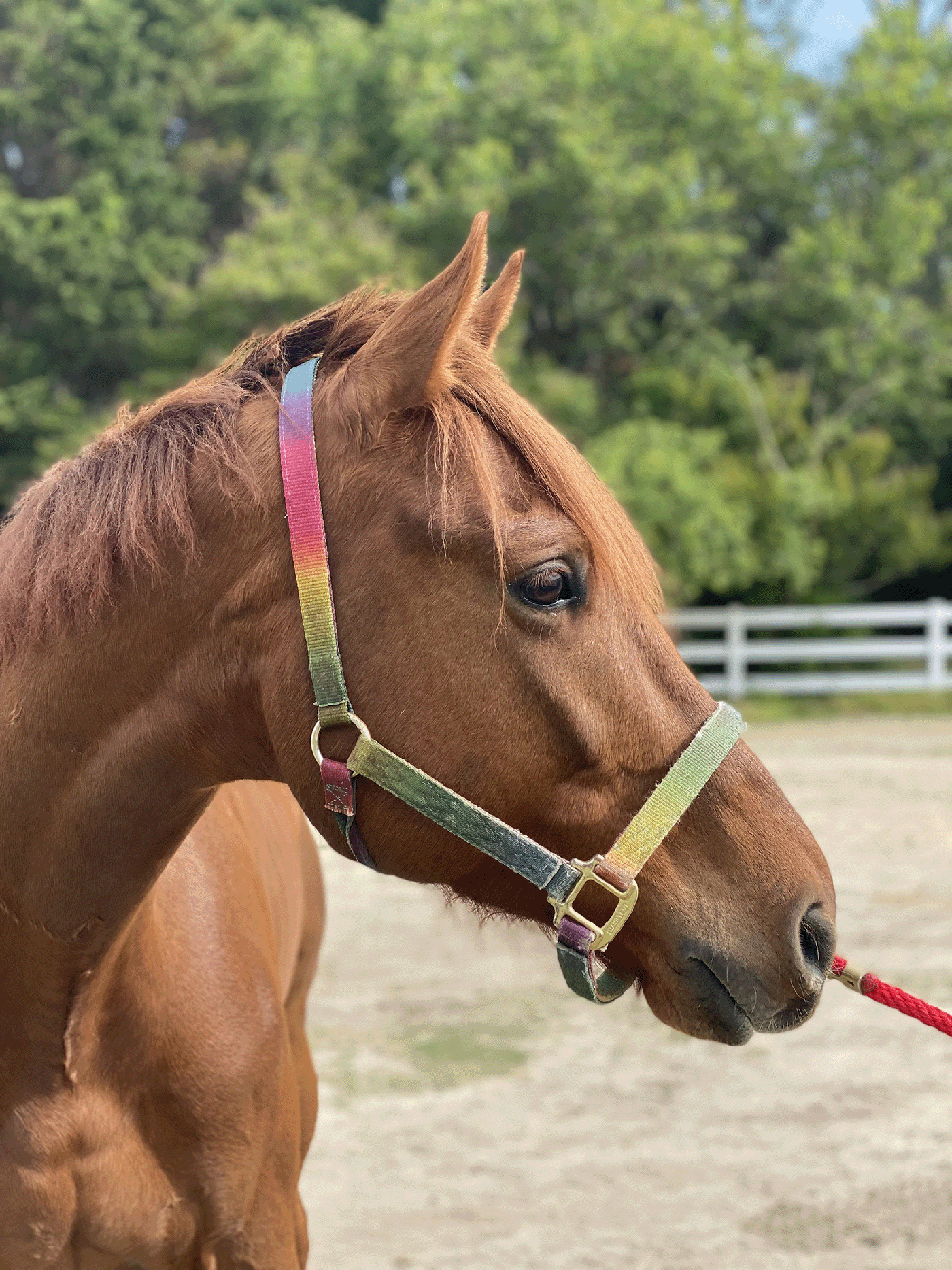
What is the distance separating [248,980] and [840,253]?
1697 cm

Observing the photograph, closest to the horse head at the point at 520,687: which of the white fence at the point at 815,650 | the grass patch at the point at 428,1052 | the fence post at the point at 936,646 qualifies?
the grass patch at the point at 428,1052

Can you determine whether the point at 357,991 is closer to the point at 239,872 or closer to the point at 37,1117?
the point at 239,872

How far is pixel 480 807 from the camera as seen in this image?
1.38 meters

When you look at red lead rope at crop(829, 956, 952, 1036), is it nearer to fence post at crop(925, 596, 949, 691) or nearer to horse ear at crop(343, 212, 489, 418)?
horse ear at crop(343, 212, 489, 418)

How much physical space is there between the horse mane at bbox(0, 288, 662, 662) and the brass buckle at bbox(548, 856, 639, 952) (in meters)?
0.33

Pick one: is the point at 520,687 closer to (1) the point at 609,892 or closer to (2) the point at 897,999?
(1) the point at 609,892

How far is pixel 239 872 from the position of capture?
80.0 inches

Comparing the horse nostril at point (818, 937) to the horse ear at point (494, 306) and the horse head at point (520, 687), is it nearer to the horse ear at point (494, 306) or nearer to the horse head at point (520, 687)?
the horse head at point (520, 687)

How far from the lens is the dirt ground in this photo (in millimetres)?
3020

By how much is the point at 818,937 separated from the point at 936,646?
583 inches

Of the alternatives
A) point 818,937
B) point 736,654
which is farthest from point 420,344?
point 736,654

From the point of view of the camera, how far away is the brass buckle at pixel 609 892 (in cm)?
135

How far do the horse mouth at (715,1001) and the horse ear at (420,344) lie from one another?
29.4 inches

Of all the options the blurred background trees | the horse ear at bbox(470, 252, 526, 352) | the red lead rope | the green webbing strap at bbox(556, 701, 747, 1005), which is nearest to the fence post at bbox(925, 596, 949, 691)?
the blurred background trees
